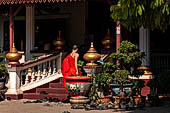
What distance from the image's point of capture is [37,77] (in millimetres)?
15711

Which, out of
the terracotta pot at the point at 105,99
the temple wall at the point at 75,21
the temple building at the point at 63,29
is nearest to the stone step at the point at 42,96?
the temple building at the point at 63,29

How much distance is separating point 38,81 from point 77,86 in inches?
108

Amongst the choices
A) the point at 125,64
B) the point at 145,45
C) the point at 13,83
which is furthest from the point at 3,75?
the point at 145,45

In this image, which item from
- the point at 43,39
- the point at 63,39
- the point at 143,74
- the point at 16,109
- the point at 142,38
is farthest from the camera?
the point at 43,39

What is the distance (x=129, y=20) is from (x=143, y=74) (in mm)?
6387

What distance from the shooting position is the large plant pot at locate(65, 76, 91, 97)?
13242mm

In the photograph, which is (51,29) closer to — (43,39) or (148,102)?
(43,39)

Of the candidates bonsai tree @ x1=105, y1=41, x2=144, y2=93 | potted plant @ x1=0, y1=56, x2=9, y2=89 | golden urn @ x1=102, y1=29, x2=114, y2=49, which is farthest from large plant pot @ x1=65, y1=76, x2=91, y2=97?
golden urn @ x1=102, y1=29, x2=114, y2=49

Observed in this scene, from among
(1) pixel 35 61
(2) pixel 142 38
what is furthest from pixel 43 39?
(2) pixel 142 38

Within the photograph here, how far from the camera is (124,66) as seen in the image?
43.6 ft

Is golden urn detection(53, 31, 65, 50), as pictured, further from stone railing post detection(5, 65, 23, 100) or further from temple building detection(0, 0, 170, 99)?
stone railing post detection(5, 65, 23, 100)

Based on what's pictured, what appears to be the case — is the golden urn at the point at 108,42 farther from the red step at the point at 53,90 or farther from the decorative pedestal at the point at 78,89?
the decorative pedestal at the point at 78,89

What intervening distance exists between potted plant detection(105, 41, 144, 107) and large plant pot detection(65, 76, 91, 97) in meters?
0.85

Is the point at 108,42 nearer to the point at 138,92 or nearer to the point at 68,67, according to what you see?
the point at 68,67
